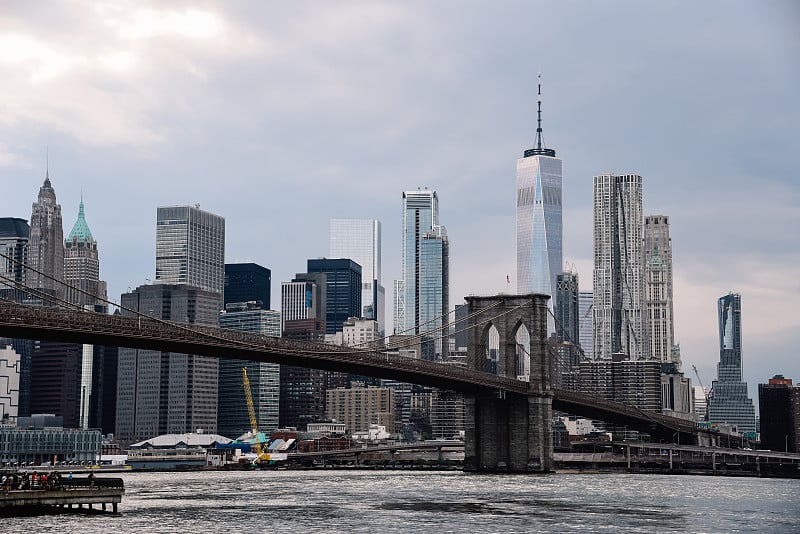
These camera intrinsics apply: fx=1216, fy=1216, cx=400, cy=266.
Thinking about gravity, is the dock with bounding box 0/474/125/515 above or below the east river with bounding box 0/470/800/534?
above

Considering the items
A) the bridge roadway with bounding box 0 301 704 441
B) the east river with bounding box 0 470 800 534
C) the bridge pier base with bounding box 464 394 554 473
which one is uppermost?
the bridge roadway with bounding box 0 301 704 441

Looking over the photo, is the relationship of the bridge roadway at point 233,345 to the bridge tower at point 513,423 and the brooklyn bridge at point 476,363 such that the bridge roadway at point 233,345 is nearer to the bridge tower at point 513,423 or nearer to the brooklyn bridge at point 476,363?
the brooklyn bridge at point 476,363

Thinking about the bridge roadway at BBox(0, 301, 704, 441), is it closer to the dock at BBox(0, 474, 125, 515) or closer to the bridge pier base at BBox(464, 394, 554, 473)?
the bridge pier base at BBox(464, 394, 554, 473)

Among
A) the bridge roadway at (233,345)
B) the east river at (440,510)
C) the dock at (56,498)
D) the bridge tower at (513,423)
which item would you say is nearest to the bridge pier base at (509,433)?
the bridge tower at (513,423)

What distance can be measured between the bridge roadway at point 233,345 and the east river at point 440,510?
31.5 ft

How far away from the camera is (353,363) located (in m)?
94.2

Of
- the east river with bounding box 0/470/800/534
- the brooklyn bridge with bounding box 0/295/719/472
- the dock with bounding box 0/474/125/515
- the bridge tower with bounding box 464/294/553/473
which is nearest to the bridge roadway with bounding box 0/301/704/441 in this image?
the brooklyn bridge with bounding box 0/295/719/472

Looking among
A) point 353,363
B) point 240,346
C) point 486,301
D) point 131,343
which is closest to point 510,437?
point 486,301

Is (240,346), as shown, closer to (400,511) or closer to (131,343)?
(131,343)

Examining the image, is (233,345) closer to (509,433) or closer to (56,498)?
(56,498)

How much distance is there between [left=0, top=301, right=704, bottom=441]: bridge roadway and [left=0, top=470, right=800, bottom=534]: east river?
960 cm

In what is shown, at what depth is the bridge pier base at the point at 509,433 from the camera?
110 meters

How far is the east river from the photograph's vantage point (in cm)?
5478

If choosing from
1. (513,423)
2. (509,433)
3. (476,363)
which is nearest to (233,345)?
(509,433)
